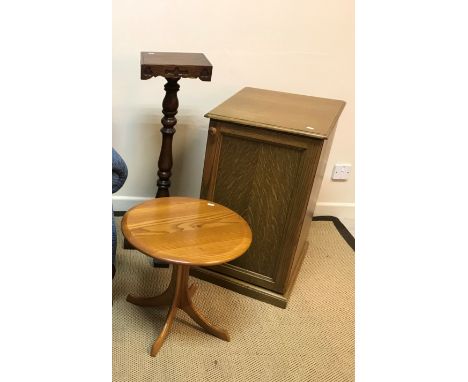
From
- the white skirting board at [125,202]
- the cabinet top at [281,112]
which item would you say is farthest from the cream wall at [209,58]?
the cabinet top at [281,112]

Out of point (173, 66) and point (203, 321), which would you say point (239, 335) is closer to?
point (203, 321)

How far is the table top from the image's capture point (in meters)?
1.36

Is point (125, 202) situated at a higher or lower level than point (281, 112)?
lower

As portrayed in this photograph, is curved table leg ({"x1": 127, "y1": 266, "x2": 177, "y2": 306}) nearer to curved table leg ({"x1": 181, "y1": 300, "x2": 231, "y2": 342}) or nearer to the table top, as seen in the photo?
curved table leg ({"x1": 181, "y1": 300, "x2": 231, "y2": 342})

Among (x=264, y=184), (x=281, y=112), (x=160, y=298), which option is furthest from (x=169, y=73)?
(x=160, y=298)

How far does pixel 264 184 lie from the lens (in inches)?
68.3

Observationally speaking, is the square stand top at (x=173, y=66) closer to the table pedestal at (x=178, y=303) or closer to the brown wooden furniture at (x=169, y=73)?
the brown wooden furniture at (x=169, y=73)

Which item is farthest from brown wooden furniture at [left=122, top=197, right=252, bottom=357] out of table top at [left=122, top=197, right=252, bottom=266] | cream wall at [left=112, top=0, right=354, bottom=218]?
cream wall at [left=112, top=0, right=354, bottom=218]

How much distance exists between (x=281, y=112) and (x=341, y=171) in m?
0.90

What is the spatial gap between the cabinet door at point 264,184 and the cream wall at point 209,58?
559 mm

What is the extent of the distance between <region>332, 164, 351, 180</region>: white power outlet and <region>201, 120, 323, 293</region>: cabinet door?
2.89ft

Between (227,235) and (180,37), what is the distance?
109cm

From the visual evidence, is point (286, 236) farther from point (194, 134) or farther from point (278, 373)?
point (194, 134)
